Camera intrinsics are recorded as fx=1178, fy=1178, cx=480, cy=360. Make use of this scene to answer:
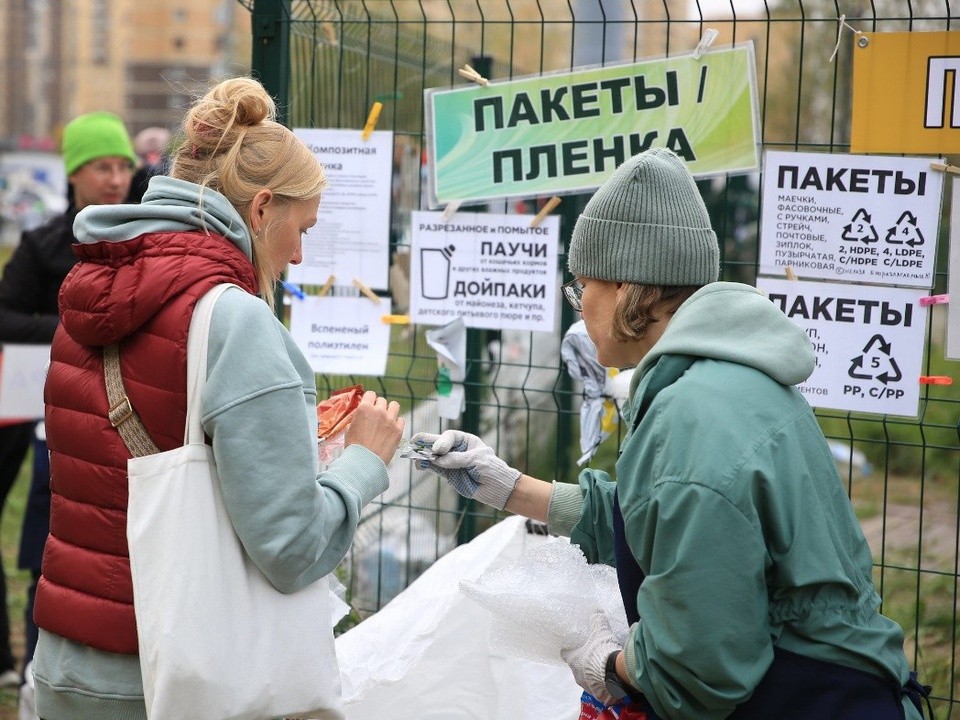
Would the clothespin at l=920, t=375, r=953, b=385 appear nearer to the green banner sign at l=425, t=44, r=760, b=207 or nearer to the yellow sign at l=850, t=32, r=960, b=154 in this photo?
the yellow sign at l=850, t=32, r=960, b=154

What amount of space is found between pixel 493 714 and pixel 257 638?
1217 millimetres

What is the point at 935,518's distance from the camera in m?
7.25

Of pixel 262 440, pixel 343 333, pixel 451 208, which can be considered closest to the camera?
pixel 262 440

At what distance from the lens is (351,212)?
3803 millimetres

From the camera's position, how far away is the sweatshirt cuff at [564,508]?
256 centimetres

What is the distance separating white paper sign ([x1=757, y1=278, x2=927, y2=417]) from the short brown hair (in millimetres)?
1274

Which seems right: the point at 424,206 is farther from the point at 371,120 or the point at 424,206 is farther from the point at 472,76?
the point at 472,76

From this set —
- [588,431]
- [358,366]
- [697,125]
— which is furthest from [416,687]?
[697,125]

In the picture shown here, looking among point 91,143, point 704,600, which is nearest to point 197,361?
point 704,600

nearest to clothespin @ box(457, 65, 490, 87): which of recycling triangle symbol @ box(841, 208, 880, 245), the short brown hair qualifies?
recycling triangle symbol @ box(841, 208, 880, 245)

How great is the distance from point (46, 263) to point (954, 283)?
3173mm

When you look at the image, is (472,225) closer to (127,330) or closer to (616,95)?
(616,95)

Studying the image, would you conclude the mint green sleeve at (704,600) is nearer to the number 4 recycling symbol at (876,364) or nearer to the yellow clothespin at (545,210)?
the number 4 recycling symbol at (876,364)

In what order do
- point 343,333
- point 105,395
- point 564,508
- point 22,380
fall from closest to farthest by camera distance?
point 105,395 → point 564,508 → point 343,333 → point 22,380
